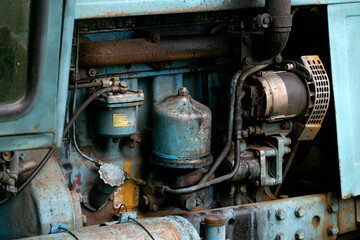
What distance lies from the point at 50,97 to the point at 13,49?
19 cm

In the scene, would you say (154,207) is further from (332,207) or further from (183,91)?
(332,207)

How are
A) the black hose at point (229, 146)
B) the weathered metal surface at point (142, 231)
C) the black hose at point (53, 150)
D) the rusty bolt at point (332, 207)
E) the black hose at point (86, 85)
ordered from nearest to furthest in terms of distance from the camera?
the weathered metal surface at point (142, 231) < the black hose at point (53, 150) < the black hose at point (86, 85) < the black hose at point (229, 146) < the rusty bolt at point (332, 207)

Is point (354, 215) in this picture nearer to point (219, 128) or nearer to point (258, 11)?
point (219, 128)

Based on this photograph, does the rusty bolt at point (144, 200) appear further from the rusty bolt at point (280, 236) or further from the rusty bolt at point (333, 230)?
the rusty bolt at point (333, 230)

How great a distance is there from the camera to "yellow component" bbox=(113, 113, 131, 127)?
3.10 metres

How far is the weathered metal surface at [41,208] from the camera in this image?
2805 millimetres

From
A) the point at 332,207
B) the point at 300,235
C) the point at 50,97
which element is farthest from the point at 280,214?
the point at 50,97

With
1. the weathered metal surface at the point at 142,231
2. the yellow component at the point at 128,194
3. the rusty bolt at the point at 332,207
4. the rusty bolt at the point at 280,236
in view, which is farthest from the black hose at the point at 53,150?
the rusty bolt at the point at 332,207

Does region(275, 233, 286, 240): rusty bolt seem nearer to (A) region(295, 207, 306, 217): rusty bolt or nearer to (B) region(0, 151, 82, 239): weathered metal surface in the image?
(A) region(295, 207, 306, 217): rusty bolt

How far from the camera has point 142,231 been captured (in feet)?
8.83

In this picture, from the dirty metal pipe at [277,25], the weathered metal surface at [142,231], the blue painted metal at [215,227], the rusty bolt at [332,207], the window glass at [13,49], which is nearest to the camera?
the window glass at [13,49]

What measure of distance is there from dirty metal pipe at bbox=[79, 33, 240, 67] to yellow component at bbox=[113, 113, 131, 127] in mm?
237

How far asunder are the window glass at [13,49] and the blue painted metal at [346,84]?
193cm

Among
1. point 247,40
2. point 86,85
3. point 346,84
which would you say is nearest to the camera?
point 86,85
